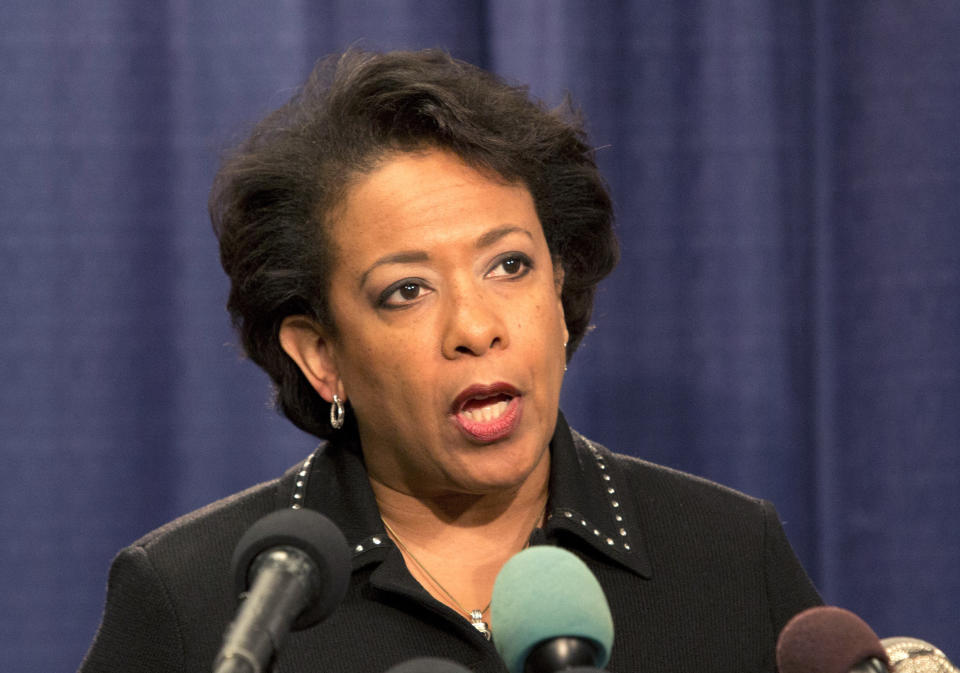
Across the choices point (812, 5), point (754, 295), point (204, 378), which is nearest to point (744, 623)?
point (754, 295)

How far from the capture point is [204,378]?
7.60 ft

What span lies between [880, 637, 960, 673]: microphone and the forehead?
2.24 feet

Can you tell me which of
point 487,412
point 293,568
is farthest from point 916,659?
point 293,568

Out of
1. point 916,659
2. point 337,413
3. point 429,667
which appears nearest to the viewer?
point 429,667

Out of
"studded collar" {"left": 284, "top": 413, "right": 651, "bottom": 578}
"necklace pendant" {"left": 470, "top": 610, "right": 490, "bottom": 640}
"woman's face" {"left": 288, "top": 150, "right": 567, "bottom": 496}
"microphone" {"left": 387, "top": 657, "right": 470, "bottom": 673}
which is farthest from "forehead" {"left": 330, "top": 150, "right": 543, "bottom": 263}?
"microphone" {"left": 387, "top": 657, "right": 470, "bottom": 673}

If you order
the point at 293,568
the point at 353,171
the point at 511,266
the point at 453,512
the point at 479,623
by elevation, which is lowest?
the point at 479,623

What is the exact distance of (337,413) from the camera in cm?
171

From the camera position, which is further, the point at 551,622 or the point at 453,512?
the point at 453,512

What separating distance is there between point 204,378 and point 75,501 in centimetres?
33

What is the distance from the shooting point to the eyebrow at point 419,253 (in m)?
1.55

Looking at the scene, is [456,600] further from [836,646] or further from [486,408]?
[836,646]

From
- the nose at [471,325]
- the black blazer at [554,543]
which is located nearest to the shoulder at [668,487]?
the black blazer at [554,543]

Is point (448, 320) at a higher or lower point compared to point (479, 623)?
higher

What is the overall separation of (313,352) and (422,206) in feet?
1.03
